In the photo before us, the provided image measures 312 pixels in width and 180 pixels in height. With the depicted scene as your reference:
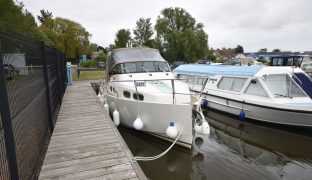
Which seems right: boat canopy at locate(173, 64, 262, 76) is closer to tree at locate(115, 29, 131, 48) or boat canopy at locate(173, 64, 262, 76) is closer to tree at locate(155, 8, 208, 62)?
tree at locate(155, 8, 208, 62)

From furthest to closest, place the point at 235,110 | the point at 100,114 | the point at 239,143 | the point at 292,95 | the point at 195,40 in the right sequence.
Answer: the point at 195,40
the point at 235,110
the point at 292,95
the point at 239,143
the point at 100,114

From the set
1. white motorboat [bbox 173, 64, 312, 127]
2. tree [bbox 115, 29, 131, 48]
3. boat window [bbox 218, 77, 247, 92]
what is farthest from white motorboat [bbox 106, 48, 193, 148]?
tree [bbox 115, 29, 131, 48]

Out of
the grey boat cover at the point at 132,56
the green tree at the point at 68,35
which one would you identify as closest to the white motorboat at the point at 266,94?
the grey boat cover at the point at 132,56

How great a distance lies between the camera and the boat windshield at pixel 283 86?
31.3 ft

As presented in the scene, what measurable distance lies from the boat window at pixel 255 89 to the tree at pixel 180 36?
2371 cm

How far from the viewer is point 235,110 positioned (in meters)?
10.5

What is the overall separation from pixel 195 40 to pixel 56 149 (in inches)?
1223

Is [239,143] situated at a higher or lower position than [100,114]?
lower

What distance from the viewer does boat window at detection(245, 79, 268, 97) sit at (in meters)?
9.48

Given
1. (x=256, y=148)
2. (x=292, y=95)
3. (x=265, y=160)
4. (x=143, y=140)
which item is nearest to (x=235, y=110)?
(x=292, y=95)

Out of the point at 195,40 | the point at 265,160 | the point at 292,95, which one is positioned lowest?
the point at 265,160

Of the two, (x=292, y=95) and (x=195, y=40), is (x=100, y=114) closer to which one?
(x=292, y=95)

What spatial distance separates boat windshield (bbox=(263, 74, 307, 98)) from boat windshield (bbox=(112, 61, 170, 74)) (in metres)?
4.63

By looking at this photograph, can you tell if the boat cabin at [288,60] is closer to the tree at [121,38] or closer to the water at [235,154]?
the water at [235,154]
